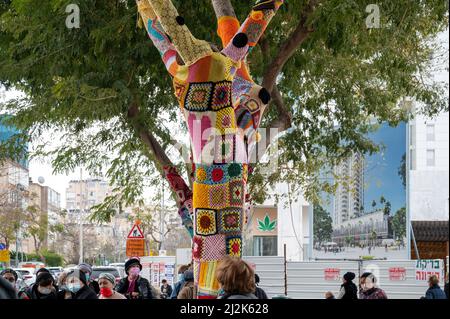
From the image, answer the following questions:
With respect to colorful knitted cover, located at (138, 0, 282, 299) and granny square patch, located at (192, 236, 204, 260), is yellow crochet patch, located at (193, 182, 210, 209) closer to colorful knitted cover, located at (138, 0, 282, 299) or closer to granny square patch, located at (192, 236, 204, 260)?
colorful knitted cover, located at (138, 0, 282, 299)

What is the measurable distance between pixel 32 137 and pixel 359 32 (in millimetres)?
6448

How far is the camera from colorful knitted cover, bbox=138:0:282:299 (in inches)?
411

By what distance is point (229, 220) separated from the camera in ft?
34.3

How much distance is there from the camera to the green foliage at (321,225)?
93.5 feet

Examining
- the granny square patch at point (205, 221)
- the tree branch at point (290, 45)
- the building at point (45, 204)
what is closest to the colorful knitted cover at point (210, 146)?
Answer: the granny square patch at point (205, 221)

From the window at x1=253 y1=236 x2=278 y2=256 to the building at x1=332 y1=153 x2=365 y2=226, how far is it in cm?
1782

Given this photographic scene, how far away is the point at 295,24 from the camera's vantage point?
14438 millimetres

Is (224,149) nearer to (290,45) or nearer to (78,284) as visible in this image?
(78,284)

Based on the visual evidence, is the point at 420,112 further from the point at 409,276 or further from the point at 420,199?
the point at 420,199

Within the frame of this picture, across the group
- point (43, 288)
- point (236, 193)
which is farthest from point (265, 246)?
point (43, 288)

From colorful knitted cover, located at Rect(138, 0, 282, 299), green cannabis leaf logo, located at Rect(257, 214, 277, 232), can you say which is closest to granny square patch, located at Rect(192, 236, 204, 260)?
colorful knitted cover, located at Rect(138, 0, 282, 299)

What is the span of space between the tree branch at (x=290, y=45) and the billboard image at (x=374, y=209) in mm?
13006

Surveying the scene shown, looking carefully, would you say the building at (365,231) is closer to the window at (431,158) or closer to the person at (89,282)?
the person at (89,282)
